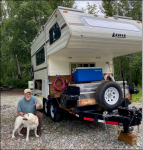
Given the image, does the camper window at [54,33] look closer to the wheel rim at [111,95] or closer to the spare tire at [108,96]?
the spare tire at [108,96]

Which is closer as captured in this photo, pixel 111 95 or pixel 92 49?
pixel 111 95

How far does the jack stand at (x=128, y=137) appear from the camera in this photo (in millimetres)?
3529

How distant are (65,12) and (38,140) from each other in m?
3.26

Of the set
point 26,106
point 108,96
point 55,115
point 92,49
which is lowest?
point 55,115

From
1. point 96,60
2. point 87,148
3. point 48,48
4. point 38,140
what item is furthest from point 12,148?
point 96,60

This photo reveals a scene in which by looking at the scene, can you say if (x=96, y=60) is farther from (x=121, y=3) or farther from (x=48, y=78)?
(x=121, y=3)

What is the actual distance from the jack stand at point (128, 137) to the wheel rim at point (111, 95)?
716 millimetres

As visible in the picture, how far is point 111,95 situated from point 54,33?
239 centimetres

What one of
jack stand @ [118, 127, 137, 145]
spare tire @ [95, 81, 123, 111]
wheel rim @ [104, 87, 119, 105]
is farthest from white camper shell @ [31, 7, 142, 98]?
jack stand @ [118, 127, 137, 145]

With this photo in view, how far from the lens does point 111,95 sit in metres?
4.07

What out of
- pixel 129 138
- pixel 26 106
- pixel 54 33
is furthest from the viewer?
pixel 54 33

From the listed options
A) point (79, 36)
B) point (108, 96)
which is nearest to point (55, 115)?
point (108, 96)

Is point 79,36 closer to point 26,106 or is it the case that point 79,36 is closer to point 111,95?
point 111,95

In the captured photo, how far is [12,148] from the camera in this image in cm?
366
